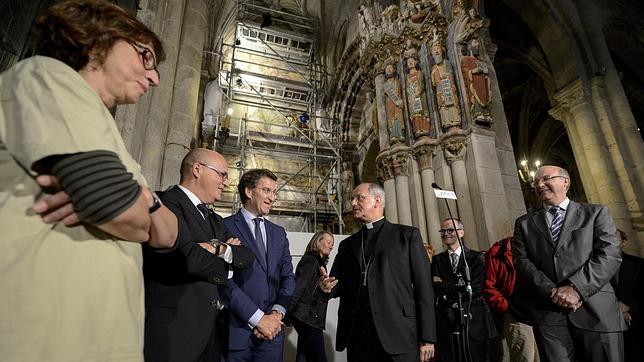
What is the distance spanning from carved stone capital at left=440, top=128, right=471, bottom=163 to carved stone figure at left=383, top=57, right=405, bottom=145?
1027mm

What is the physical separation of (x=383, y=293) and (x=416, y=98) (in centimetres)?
515

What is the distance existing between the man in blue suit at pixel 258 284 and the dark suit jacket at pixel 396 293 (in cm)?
43

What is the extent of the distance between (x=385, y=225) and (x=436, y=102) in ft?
15.1

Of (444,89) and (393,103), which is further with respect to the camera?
(393,103)

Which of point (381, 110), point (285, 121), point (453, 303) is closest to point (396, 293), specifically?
point (453, 303)

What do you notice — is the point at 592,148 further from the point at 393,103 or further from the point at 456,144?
the point at 393,103

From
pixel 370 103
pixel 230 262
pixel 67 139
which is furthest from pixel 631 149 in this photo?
pixel 67 139

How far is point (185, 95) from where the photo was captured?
4.90 meters

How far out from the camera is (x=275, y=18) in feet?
43.1

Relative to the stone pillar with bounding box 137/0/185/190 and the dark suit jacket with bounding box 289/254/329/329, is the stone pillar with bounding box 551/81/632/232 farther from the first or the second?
the stone pillar with bounding box 137/0/185/190

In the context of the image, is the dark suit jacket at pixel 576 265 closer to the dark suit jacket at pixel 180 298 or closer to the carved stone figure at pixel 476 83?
the dark suit jacket at pixel 180 298

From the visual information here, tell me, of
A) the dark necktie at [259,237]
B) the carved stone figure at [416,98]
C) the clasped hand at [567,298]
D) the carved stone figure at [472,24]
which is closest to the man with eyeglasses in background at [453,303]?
the clasped hand at [567,298]

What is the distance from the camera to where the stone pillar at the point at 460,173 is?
17.1 ft

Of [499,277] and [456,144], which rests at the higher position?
[456,144]
